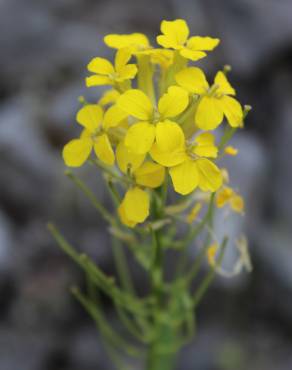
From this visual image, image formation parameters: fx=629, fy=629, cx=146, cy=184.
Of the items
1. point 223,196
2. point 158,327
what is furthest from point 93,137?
point 158,327

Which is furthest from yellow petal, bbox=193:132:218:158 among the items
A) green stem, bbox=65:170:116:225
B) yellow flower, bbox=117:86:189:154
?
green stem, bbox=65:170:116:225

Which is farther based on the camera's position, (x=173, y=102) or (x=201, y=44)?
(x=201, y=44)

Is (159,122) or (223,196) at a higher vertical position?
(159,122)

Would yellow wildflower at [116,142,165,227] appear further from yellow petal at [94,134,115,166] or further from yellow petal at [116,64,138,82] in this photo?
yellow petal at [116,64,138,82]

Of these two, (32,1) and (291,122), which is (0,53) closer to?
(32,1)

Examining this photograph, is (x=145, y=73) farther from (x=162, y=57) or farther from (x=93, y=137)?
(x=93, y=137)

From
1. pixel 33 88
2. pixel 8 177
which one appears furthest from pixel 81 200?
pixel 33 88
